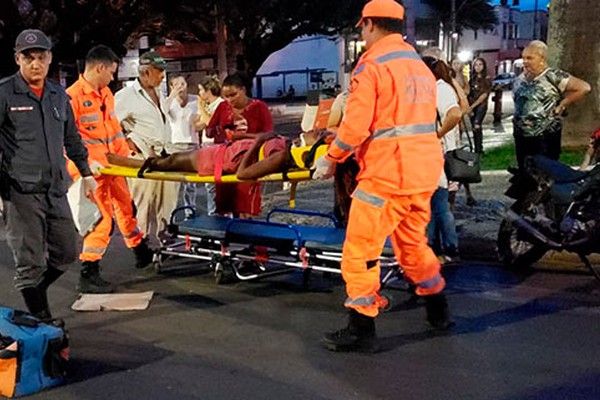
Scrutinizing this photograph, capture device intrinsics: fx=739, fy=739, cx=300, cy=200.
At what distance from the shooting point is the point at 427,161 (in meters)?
4.29

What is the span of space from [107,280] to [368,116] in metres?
3.19

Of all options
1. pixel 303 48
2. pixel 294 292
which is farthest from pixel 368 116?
pixel 303 48

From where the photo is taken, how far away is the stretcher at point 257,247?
5.35 meters

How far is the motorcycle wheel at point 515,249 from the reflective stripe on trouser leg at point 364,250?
2257 mm

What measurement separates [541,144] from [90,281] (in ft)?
14.0

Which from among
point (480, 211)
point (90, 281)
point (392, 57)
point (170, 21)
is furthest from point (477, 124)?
point (170, 21)

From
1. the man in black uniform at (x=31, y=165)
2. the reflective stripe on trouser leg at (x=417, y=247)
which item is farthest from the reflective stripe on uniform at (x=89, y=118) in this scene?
the reflective stripe on trouser leg at (x=417, y=247)

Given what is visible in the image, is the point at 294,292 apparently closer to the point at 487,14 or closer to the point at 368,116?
the point at 368,116

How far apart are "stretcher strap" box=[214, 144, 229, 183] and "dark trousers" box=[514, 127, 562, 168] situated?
9.64 feet

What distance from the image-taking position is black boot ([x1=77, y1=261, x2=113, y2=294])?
5875 mm

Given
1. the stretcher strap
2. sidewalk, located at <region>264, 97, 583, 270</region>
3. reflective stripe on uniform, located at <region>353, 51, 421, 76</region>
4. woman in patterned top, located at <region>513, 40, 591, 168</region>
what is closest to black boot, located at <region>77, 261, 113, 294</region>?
the stretcher strap

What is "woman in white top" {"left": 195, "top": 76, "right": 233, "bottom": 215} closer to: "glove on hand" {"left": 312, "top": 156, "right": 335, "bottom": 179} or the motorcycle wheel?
"glove on hand" {"left": 312, "top": 156, "right": 335, "bottom": 179}

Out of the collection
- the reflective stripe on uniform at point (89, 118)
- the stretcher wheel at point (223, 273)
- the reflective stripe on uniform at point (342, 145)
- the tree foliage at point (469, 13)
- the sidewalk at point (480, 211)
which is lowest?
the sidewalk at point (480, 211)

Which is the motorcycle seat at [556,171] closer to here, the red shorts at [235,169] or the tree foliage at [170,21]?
the red shorts at [235,169]
